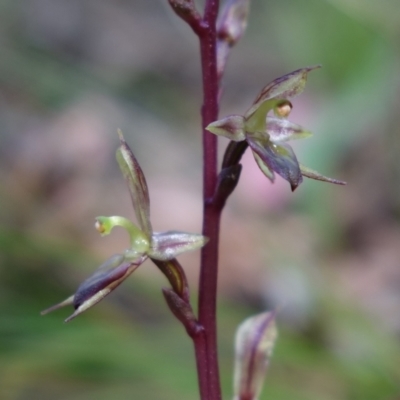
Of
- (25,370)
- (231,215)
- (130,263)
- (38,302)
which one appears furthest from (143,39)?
(130,263)

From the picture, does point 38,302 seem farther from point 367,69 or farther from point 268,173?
point 367,69

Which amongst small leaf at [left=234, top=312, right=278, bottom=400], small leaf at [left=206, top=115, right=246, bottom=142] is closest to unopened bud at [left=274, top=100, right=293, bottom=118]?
small leaf at [left=206, top=115, right=246, bottom=142]

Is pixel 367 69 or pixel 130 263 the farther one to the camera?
pixel 367 69

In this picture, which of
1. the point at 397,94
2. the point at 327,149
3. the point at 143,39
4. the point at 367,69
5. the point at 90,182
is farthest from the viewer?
the point at 143,39

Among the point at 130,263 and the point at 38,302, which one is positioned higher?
the point at 130,263

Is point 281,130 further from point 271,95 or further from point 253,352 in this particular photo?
point 253,352

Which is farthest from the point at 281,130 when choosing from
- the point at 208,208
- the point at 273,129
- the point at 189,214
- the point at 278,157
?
the point at 189,214
